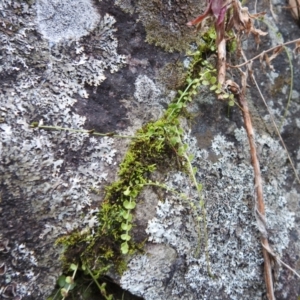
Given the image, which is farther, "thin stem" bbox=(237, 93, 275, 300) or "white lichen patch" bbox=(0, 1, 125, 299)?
"thin stem" bbox=(237, 93, 275, 300)

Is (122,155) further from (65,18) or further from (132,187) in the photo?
(65,18)

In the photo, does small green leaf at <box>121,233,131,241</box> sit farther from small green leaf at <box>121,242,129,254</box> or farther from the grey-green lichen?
the grey-green lichen

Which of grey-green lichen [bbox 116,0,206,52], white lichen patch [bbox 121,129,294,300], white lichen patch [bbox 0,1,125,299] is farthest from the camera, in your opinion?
grey-green lichen [bbox 116,0,206,52]

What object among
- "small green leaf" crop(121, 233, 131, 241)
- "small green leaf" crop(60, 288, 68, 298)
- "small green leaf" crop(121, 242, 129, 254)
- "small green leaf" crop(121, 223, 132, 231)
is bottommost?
"small green leaf" crop(60, 288, 68, 298)

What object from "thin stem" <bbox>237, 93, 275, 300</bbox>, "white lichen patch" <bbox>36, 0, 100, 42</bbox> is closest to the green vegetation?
"thin stem" <bbox>237, 93, 275, 300</bbox>

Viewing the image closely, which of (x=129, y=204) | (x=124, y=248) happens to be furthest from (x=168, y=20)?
(x=124, y=248)

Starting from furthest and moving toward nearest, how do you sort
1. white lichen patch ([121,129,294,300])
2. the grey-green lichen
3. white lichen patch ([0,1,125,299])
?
1. the grey-green lichen
2. white lichen patch ([121,129,294,300])
3. white lichen patch ([0,1,125,299])

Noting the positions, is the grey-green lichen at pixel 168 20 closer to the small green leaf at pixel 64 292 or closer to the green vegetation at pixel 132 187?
the green vegetation at pixel 132 187
